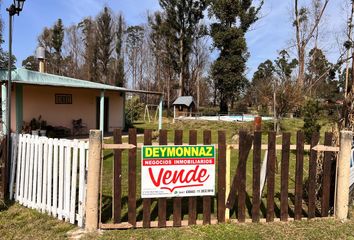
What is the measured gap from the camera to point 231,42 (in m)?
31.3

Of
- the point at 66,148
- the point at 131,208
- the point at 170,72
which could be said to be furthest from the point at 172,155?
the point at 170,72

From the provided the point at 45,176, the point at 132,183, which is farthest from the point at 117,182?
the point at 45,176

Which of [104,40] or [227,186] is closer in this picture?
[227,186]

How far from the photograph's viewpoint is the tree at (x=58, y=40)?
1623 inches

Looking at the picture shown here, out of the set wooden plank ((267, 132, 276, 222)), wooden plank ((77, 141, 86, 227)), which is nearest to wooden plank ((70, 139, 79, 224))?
wooden plank ((77, 141, 86, 227))

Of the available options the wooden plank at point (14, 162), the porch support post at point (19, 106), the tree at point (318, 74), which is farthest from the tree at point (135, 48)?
the wooden plank at point (14, 162)

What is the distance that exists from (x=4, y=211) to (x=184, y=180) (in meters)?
2.69

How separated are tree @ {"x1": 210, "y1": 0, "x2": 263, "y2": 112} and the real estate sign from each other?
27.8 metres

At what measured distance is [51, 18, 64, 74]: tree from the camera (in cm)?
4122

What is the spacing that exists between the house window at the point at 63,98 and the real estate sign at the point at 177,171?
493 inches

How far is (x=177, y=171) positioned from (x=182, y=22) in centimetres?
3122

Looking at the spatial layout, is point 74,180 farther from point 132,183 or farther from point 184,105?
point 184,105

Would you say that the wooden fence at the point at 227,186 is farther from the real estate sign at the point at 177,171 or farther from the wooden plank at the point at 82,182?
the wooden plank at the point at 82,182

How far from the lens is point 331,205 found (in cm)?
453
